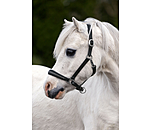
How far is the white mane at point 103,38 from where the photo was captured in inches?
84.0

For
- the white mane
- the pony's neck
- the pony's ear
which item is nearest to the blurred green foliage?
the pony's neck

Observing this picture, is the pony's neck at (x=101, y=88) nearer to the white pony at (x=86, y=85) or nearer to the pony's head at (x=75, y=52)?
the white pony at (x=86, y=85)

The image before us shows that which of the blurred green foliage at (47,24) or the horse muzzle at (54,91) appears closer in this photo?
the horse muzzle at (54,91)

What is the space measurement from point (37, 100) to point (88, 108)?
730 millimetres

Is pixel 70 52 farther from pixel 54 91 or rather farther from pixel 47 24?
pixel 47 24

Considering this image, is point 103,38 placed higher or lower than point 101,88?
higher

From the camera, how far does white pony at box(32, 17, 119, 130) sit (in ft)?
6.80

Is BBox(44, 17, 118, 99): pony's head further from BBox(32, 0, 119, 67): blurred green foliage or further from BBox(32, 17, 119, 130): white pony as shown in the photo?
BBox(32, 0, 119, 67): blurred green foliage

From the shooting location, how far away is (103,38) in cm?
216

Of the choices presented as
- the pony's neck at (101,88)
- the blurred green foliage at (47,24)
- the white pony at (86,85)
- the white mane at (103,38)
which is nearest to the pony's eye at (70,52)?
the white pony at (86,85)

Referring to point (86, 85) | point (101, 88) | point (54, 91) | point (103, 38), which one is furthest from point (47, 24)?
point (54, 91)

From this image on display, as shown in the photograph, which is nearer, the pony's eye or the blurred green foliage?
the pony's eye

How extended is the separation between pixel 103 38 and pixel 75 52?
0.96 feet
